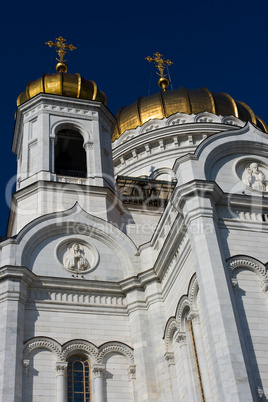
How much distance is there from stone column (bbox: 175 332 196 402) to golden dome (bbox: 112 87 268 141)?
714 inches

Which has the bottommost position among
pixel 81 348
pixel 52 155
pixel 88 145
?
pixel 81 348

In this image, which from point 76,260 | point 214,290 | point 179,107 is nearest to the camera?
point 214,290

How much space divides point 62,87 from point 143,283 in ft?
33.4

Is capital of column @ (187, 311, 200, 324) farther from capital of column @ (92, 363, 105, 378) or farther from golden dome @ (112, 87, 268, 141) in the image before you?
golden dome @ (112, 87, 268, 141)

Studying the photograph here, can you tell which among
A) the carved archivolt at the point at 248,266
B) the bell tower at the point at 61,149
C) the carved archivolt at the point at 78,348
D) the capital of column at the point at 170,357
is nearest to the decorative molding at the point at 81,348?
the carved archivolt at the point at 78,348

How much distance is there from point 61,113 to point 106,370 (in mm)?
11179

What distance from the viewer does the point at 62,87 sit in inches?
1001

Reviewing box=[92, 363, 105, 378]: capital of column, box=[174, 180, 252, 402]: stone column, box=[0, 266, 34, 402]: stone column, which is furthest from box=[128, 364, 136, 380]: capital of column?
box=[174, 180, 252, 402]: stone column

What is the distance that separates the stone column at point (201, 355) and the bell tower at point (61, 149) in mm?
6699

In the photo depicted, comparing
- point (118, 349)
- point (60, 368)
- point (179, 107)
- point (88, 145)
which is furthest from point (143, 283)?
point (179, 107)

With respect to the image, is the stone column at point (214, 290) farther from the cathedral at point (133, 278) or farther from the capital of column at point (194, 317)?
the capital of column at point (194, 317)

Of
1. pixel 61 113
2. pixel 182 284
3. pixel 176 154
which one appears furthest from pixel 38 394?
pixel 176 154

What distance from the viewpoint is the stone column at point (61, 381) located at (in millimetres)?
16641

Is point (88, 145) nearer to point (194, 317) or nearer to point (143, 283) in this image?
point (143, 283)
